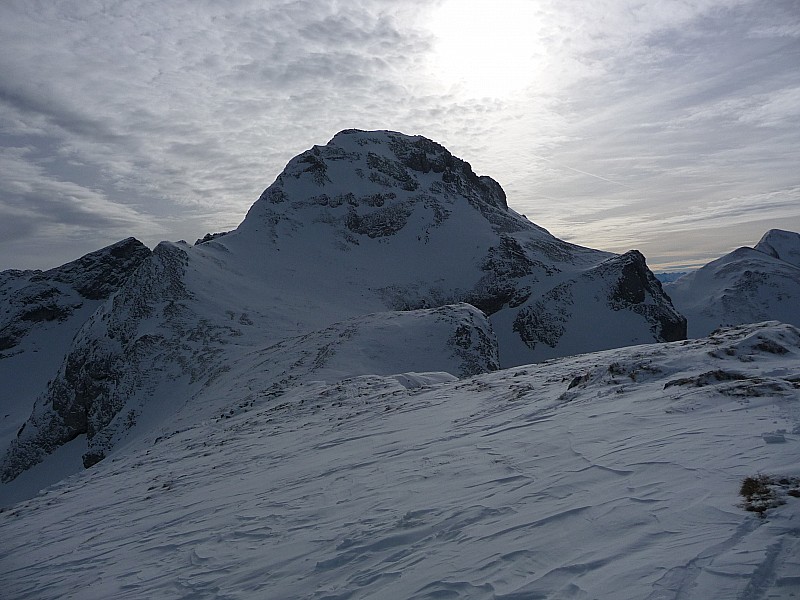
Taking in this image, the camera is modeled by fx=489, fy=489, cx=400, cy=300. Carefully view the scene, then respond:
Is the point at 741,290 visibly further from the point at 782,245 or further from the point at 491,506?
the point at 491,506

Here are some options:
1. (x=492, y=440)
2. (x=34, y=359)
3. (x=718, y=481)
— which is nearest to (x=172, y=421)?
(x=492, y=440)

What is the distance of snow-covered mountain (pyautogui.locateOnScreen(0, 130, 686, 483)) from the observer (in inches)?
1139

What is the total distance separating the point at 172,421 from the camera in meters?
23.3

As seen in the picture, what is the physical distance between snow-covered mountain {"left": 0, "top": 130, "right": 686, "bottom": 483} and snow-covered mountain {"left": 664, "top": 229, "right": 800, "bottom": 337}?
1141 inches

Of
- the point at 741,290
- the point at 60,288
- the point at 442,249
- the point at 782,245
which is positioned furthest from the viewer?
the point at 782,245

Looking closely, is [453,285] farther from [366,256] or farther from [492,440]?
[492,440]

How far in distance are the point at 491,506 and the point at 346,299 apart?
1934 inches

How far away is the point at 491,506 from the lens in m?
5.13

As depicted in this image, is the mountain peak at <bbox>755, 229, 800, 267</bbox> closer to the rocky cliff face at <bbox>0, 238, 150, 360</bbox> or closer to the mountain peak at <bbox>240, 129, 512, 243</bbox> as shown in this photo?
the mountain peak at <bbox>240, 129, 512, 243</bbox>

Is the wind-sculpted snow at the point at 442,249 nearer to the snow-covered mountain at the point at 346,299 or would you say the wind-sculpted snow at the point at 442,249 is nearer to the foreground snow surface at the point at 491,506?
the snow-covered mountain at the point at 346,299

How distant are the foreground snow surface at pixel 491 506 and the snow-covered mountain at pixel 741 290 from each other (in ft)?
264

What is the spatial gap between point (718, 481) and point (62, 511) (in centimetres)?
1196

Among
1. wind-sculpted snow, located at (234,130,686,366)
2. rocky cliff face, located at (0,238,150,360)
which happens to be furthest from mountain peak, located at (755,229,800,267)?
rocky cliff face, located at (0,238,150,360)

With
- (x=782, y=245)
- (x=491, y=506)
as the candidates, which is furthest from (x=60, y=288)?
(x=782, y=245)
